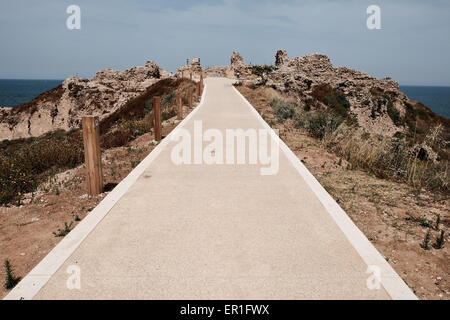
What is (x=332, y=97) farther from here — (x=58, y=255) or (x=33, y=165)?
(x=58, y=255)

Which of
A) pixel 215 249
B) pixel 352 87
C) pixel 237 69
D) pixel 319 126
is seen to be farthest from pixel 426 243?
pixel 237 69

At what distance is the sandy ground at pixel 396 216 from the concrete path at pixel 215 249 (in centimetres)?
43

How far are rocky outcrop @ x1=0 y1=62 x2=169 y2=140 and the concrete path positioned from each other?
28.3 meters

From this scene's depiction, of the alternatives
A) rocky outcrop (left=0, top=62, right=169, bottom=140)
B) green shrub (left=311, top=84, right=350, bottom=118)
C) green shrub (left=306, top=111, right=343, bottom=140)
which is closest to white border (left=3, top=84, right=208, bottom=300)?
green shrub (left=306, top=111, right=343, bottom=140)

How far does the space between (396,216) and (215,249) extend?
9.87 ft

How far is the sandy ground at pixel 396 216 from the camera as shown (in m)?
3.49

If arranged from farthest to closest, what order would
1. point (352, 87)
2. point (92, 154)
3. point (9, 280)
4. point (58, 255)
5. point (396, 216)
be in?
1. point (352, 87)
2. point (92, 154)
3. point (396, 216)
4. point (58, 255)
5. point (9, 280)

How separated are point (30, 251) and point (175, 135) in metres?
5.68

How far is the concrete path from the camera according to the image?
286cm

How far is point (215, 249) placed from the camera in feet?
11.5

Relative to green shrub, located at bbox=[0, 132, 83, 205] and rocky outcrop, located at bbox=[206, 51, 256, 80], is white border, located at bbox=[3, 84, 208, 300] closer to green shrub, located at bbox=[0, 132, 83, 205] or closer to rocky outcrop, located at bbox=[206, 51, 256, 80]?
green shrub, located at bbox=[0, 132, 83, 205]

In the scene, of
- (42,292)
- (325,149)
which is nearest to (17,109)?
(325,149)

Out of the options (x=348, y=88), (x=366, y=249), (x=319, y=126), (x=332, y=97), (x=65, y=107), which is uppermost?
(x=348, y=88)

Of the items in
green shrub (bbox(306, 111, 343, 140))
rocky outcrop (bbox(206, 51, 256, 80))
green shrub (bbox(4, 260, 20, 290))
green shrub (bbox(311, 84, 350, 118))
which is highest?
rocky outcrop (bbox(206, 51, 256, 80))
